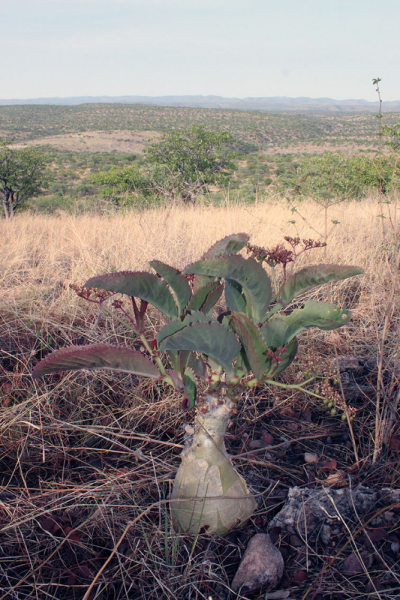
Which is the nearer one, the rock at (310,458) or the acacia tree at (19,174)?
the rock at (310,458)

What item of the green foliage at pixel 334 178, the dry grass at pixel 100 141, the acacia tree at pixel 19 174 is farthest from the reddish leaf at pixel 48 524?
the dry grass at pixel 100 141

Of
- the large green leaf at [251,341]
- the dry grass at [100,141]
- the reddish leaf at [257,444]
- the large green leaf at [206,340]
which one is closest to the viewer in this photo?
the large green leaf at [206,340]

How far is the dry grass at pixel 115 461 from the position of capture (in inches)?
41.4

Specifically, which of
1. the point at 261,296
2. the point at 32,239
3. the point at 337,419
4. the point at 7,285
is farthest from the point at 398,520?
the point at 32,239

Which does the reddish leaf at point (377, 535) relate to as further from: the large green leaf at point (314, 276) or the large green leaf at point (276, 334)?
the large green leaf at point (314, 276)

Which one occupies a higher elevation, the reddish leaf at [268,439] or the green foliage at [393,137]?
the green foliage at [393,137]

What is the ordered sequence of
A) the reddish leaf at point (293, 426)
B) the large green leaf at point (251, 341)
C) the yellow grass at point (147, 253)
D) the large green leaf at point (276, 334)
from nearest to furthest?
the large green leaf at point (251, 341)
the large green leaf at point (276, 334)
the reddish leaf at point (293, 426)
the yellow grass at point (147, 253)

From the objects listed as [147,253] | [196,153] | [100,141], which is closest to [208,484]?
[147,253]

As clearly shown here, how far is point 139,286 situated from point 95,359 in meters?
0.21

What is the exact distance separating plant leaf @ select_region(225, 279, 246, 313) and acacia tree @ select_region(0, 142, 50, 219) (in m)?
14.9

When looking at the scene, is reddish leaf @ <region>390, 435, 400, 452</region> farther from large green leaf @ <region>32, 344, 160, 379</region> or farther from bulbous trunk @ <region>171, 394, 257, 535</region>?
large green leaf @ <region>32, 344, 160, 379</region>

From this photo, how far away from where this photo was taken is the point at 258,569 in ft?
3.34

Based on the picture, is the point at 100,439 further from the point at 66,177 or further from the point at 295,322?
the point at 66,177

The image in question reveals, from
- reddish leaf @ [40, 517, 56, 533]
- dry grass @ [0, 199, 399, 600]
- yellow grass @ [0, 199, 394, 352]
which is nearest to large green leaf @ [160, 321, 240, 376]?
dry grass @ [0, 199, 399, 600]
